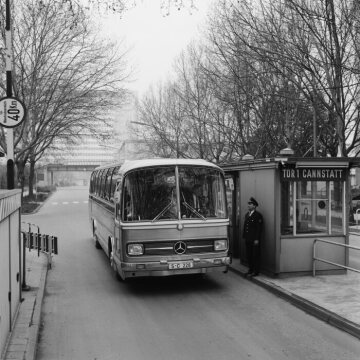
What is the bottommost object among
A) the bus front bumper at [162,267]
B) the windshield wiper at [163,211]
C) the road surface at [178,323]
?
the road surface at [178,323]

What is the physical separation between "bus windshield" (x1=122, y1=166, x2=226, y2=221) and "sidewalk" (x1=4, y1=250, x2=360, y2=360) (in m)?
2.02

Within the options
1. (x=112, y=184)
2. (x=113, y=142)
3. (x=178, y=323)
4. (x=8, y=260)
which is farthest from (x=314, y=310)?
(x=113, y=142)

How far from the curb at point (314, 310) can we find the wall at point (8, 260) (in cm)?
470

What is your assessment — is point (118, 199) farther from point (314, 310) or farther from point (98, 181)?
point (98, 181)

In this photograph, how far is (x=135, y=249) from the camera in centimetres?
973

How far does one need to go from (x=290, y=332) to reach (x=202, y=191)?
3638 millimetres

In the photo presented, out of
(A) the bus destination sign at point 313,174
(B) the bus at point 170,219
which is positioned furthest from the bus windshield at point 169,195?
(A) the bus destination sign at point 313,174

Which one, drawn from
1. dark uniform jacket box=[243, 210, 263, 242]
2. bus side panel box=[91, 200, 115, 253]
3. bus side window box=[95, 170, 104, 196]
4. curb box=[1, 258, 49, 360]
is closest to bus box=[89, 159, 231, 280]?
dark uniform jacket box=[243, 210, 263, 242]

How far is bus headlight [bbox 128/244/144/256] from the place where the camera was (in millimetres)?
9719

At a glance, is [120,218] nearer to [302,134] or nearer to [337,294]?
[337,294]

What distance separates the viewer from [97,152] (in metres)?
121

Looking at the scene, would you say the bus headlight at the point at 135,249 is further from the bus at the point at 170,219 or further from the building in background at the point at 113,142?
the building in background at the point at 113,142

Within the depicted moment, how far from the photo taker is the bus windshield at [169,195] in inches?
390

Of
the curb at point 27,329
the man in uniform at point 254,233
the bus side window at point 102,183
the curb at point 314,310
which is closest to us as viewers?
the curb at point 27,329
